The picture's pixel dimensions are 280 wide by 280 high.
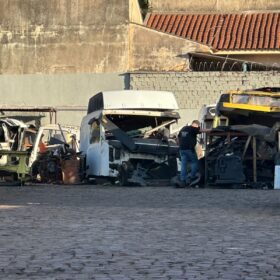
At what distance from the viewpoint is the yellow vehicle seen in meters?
22.3

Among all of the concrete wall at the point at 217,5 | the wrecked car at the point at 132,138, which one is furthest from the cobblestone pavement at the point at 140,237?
the concrete wall at the point at 217,5

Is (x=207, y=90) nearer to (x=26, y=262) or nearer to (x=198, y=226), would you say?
(x=198, y=226)

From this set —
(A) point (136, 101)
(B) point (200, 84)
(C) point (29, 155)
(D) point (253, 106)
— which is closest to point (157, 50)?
(B) point (200, 84)

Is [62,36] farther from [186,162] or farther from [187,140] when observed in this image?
[186,162]

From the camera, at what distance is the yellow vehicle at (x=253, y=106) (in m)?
22.3

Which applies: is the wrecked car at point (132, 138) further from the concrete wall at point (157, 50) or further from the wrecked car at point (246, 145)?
the concrete wall at point (157, 50)

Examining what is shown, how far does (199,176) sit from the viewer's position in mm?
23188

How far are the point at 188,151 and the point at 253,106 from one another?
2.21m

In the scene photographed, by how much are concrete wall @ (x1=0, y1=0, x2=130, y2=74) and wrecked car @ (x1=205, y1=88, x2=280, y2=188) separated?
12941 mm

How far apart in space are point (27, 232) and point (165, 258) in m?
3.10

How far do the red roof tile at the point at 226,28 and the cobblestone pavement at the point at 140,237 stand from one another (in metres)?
17.7

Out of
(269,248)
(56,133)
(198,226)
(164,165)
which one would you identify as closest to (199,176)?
(164,165)

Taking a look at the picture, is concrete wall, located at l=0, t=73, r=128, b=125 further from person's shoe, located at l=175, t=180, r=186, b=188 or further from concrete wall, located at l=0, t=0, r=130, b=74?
person's shoe, located at l=175, t=180, r=186, b=188

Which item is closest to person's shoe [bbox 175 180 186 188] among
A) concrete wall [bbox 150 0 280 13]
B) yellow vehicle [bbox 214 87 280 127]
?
yellow vehicle [bbox 214 87 280 127]
